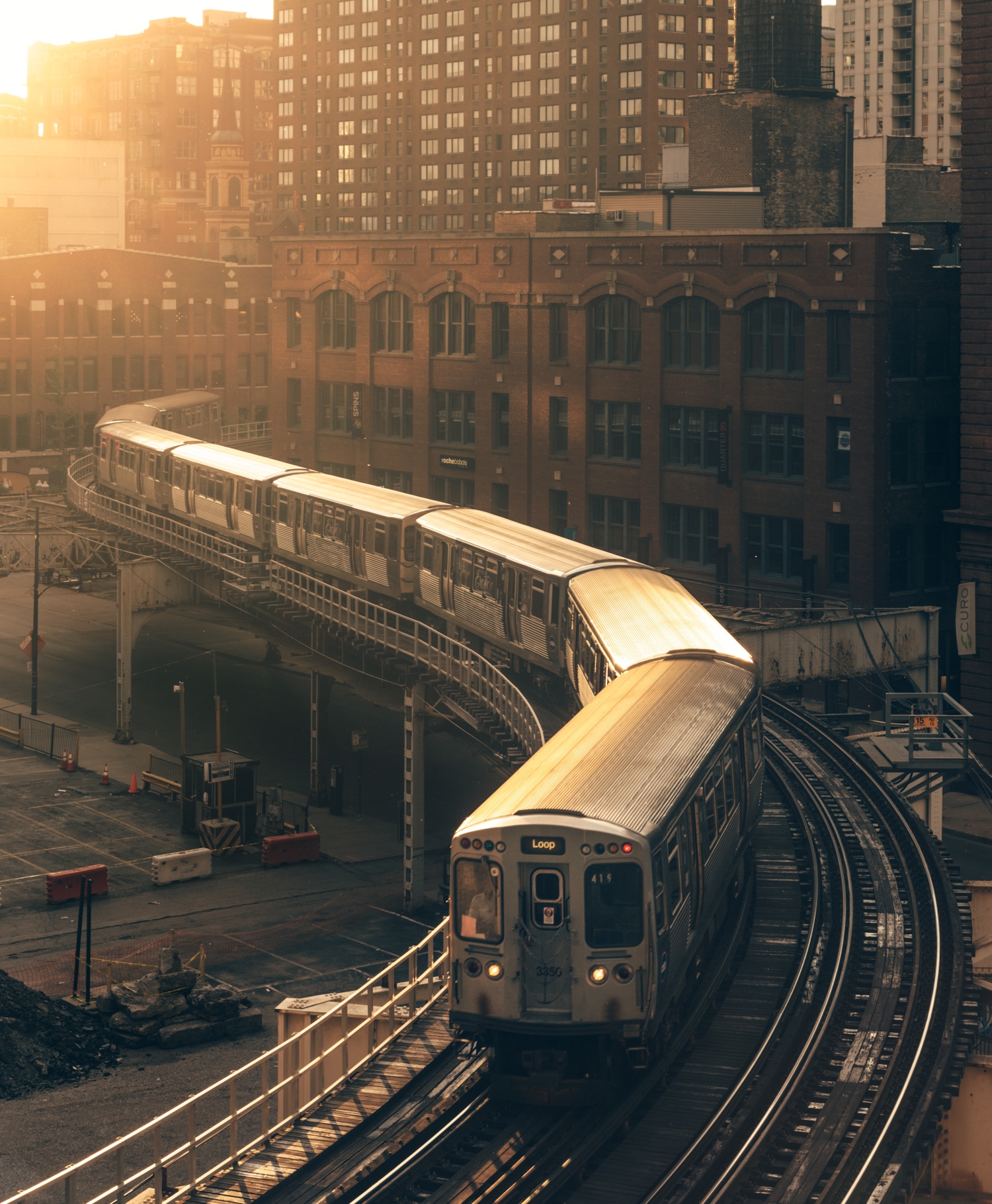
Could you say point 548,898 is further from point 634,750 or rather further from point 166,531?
point 166,531

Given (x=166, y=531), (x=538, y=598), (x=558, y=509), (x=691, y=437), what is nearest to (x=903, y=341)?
(x=691, y=437)

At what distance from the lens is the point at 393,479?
80.9 metres

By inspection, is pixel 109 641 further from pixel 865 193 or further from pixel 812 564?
pixel 865 193

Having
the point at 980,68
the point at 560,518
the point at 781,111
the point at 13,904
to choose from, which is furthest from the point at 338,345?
the point at 13,904

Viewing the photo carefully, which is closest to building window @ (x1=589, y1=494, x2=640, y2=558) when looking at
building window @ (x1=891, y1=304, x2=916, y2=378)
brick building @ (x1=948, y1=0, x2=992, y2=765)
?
building window @ (x1=891, y1=304, x2=916, y2=378)

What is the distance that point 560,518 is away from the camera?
72.8 meters

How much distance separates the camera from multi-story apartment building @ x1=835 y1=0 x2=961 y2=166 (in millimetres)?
175250

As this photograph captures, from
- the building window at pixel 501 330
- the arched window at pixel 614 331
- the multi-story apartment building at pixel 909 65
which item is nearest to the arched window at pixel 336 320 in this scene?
the building window at pixel 501 330

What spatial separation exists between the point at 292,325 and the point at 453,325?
42.3 feet

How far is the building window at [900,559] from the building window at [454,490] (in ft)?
74.8

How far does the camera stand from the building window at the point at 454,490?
253 ft

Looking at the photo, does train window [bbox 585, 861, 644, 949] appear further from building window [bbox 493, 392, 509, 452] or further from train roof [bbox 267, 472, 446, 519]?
building window [bbox 493, 392, 509, 452]

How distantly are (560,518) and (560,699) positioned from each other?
33.5 metres

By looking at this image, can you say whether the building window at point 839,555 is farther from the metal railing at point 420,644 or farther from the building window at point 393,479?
the building window at point 393,479
